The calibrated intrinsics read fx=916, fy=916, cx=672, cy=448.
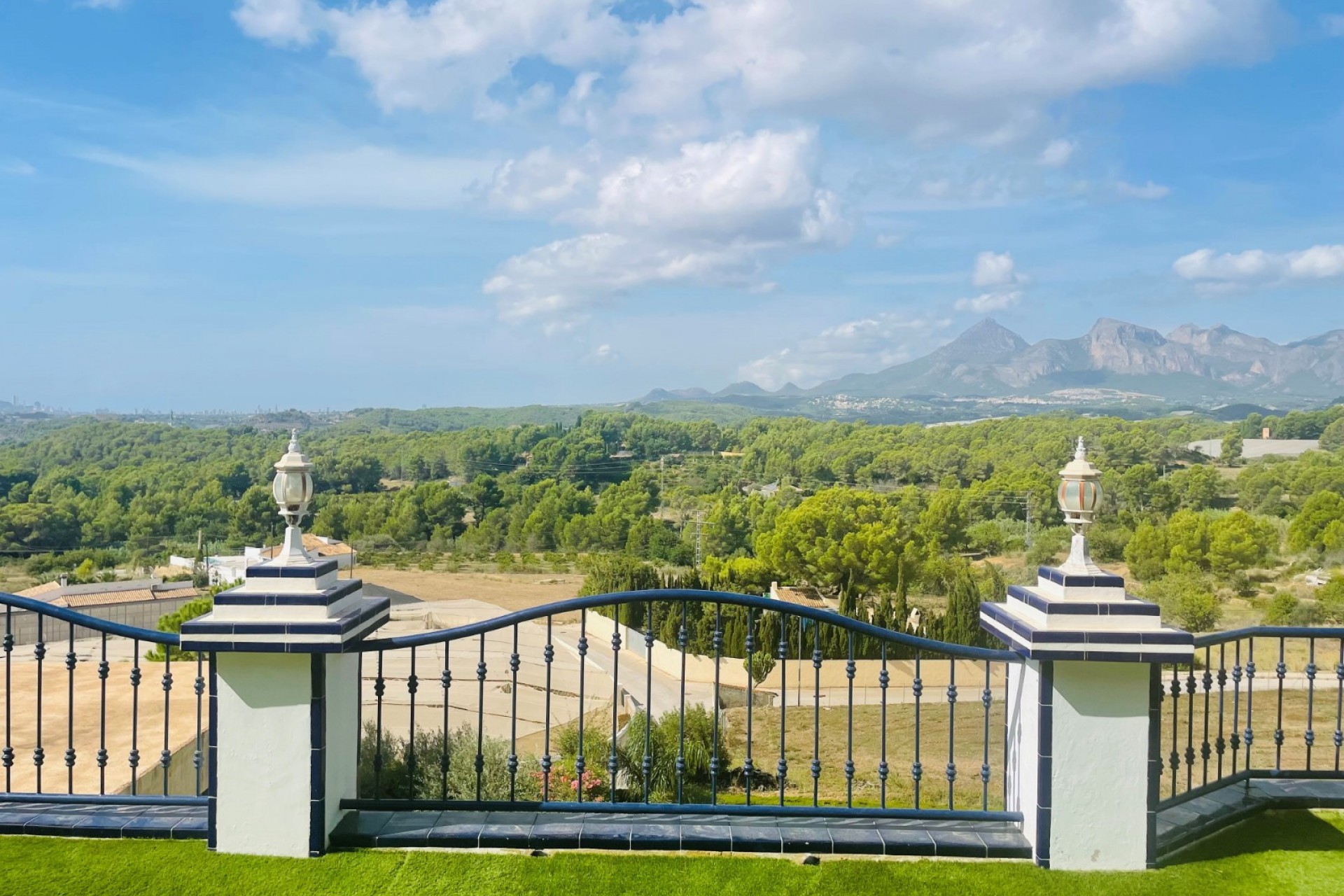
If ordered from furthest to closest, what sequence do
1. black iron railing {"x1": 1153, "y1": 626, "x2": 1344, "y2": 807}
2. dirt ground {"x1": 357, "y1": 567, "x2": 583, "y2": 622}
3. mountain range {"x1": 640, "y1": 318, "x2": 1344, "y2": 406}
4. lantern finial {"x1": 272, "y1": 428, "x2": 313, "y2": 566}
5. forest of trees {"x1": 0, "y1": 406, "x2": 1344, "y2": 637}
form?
mountain range {"x1": 640, "y1": 318, "x2": 1344, "y2": 406} < dirt ground {"x1": 357, "y1": 567, "x2": 583, "y2": 622} < forest of trees {"x1": 0, "y1": 406, "x2": 1344, "y2": 637} < black iron railing {"x1": 1153, "y1": 626, "x2": 1344, "y2": 807} < lantern finial {"x1": 272, "y1": 428, "x2": 313, "y2": 566}

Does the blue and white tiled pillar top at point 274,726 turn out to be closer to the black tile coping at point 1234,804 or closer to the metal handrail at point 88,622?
the metal handrail at point 88,622

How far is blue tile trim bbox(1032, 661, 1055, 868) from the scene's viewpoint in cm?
295

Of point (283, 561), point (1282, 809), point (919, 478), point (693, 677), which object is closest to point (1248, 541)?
point (919, 478)

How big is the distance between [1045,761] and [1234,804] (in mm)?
969

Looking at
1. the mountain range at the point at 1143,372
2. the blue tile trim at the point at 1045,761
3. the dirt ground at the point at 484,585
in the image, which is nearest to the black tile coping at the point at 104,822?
the blue tile trim at the point at 1045,761

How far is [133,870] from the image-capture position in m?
2.86

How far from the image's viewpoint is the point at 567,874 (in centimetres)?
286

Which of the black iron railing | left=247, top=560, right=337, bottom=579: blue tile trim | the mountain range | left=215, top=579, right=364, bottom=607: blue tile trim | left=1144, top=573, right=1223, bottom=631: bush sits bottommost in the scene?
left=1144, top=573, right=1223, bottom=631: bush

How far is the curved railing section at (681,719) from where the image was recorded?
319 cm

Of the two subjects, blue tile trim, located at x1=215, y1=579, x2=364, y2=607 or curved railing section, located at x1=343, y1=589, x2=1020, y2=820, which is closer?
blue tile trim, located at x1=215, y1=579, x2=364, y2=607

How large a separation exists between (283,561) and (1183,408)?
9702 centimetres

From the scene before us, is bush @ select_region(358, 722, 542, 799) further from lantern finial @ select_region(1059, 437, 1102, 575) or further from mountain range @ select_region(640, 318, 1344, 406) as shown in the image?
mountain range @ select_region(640, 318, 1344, 406)

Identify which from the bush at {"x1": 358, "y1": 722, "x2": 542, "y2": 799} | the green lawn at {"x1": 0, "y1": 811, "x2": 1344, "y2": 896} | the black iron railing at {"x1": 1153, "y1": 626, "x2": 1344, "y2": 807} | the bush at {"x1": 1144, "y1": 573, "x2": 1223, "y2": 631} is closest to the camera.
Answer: the green lawn at {"x1": 0, "y1": 811, "x2": 1344, "y2": 896}

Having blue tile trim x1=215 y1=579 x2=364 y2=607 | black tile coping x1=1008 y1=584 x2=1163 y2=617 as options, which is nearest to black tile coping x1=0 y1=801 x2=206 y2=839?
blue tile trim x1=215 y1=579 x2=364 y2=607
